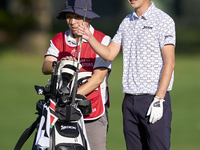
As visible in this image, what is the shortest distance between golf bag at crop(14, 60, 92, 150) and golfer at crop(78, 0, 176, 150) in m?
0.43

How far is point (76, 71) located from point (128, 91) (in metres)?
0.60

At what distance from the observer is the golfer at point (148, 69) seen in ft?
14.0

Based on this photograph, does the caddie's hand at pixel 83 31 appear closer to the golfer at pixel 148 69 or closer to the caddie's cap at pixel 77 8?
the golfer at pixel 148 69

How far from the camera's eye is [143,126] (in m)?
4.49

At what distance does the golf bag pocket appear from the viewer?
3881 millimetres

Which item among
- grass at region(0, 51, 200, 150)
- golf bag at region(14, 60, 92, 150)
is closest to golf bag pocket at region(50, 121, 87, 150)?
golf bag at region(14, 60, 92, 150)

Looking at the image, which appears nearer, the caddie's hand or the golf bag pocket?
the golf bag pocket

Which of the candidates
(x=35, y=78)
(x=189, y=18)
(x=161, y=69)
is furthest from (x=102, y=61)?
(x=189, y=18)

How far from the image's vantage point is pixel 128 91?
14.6 feet

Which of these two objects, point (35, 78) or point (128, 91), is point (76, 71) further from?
point (35, 78)

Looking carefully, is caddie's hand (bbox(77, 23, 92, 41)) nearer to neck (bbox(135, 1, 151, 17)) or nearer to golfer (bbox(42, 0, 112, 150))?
golfer (bbox(42, 0, 112, 150))

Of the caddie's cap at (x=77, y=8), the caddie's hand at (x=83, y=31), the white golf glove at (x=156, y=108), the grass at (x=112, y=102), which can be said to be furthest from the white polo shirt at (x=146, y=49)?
the grass at (x=112, y=102)

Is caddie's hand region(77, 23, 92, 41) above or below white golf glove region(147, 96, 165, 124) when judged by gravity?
above

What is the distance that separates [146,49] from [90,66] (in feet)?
2.31
